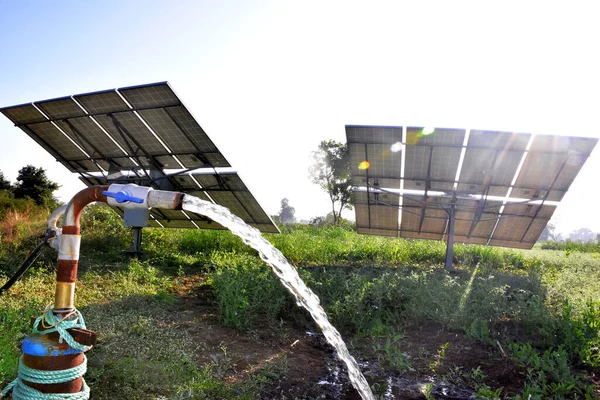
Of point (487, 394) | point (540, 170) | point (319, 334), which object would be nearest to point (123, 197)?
point (487, 394)

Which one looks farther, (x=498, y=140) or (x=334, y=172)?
(x=334, y=172)

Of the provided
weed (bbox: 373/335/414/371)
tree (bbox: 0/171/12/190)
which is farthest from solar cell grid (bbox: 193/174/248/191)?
tree (bbox: 0/171/12/190)

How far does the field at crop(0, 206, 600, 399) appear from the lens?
3.85 metres

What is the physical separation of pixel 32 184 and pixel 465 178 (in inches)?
829

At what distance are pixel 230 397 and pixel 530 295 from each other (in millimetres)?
4226

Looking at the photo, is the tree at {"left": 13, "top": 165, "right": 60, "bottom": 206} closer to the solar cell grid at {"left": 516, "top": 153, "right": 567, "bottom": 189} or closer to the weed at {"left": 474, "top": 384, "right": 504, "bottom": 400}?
the solar cell grid at {"left": 516, "top": 153, "right": 567, "bottom": 189}

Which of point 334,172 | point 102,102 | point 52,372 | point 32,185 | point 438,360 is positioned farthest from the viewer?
point 334,172

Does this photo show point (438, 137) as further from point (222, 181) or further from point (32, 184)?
point (32, 184)

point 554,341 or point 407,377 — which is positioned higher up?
point 554,341

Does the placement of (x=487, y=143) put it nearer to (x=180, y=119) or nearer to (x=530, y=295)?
(x=530, y=295)

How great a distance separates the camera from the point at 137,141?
9.12 m

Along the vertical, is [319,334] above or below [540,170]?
below

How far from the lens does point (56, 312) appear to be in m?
2.11

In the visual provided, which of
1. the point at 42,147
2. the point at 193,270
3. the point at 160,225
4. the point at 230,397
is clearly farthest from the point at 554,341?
the point at 42,147
